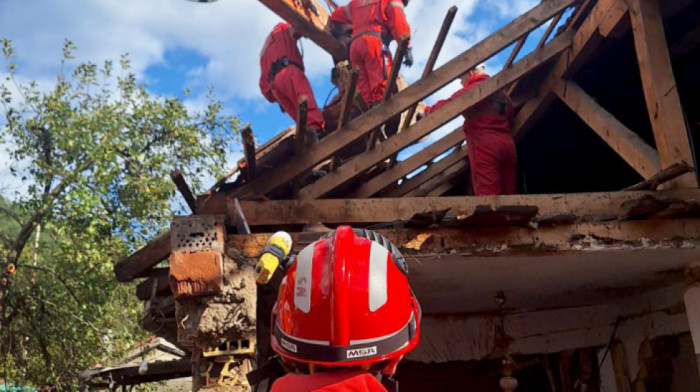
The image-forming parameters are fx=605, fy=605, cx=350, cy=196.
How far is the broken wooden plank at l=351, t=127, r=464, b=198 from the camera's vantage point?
17.0 feet

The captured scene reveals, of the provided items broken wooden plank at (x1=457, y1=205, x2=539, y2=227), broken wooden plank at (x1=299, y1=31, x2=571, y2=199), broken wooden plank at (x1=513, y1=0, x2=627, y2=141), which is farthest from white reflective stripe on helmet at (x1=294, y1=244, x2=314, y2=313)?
broken wooden plank at (x1=513, y1=0, x2=627, y2=141)

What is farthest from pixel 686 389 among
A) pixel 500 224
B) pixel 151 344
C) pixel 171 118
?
pixel 171 118

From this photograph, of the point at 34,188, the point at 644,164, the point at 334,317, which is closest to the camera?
the point at 334,317

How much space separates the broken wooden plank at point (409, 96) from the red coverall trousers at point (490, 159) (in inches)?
→ 42.7

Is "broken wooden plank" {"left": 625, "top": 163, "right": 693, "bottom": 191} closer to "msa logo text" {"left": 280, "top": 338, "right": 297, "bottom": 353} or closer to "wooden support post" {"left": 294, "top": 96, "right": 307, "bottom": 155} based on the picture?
"wooden support post" {"left": 294, "top": 96, "right": 307, "bottom": 155}

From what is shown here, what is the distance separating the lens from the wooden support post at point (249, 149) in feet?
11.4

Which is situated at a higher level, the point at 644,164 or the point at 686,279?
the point at 644,164

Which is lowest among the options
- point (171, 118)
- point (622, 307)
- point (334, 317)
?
point (334, 317)

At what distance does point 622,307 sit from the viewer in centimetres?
545

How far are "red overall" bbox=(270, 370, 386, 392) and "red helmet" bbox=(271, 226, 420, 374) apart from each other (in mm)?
34

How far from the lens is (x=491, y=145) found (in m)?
5.25

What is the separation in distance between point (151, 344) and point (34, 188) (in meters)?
3.42

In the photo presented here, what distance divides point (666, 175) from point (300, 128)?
85.6 inches

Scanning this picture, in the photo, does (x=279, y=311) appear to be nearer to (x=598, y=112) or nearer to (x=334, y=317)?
(x=334, y=317)
